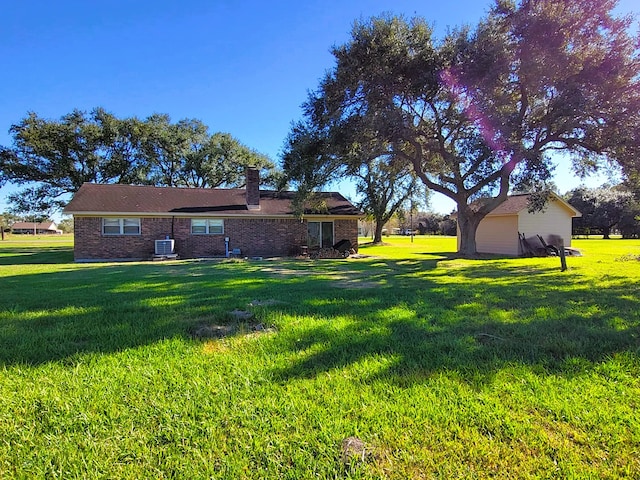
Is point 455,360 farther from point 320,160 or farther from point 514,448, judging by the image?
point 320,160

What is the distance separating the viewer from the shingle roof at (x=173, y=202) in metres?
18.3

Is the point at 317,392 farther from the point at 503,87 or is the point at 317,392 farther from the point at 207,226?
the point at 207,226

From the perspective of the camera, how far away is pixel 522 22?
12.6 meters

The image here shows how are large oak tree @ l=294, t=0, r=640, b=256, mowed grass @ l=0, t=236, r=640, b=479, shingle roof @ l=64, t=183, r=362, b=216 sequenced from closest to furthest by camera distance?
mowed grass @ l=0, t=236, r=640, b=479, large oak tree @ l=294, t=0, r=640, b=256, shingle roof @ l=64, t=183, r=362, b=216

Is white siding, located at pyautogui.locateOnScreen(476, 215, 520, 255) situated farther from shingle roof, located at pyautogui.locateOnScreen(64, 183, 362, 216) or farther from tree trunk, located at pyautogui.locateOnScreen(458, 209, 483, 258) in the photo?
shingle roof, located at pyautogui.locateOnScreen(64, 183, 362, 216)

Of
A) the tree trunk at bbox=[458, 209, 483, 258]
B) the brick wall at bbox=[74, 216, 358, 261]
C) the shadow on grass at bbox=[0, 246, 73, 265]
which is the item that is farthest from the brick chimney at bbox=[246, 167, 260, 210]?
the tree trunk at bbox=[458, 209, 483, 258]

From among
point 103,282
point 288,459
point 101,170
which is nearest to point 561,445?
point 288,459

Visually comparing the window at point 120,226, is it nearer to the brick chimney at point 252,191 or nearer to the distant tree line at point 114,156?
the brick chimney at point 252,191

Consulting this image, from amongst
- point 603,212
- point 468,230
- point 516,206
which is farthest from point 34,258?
point 603,212

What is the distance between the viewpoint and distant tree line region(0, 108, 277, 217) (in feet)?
93.4

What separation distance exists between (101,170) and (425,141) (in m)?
26.6

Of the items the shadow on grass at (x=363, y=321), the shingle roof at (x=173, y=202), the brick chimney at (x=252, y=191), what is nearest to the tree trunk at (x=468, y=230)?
the shingle roof at (x=173, y=202)

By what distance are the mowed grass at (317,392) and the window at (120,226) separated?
44.7 ft

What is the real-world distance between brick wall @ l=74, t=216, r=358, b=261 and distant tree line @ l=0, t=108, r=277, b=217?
1464 centimetres
